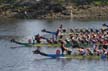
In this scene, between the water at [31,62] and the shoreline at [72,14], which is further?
the shoreline at [72,14]

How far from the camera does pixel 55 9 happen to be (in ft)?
351

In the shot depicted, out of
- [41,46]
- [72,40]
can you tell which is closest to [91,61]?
[72,40]

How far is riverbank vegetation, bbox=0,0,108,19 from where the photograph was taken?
107 meters

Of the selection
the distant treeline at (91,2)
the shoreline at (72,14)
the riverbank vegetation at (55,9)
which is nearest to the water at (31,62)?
the shoreline at (72,14)

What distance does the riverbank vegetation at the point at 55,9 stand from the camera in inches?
4210

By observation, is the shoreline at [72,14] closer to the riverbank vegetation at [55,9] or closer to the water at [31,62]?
the riverbank vegetation at [55,9]

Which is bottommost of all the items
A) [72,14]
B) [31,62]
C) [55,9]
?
[72,14]

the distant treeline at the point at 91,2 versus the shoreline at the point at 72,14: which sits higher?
the distant treeline at the point at 91,2

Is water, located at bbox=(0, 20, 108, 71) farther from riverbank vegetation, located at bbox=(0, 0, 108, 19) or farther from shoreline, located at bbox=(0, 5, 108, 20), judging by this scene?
riverbank vegetation, located at bbox=(0, 0, 108, 19)

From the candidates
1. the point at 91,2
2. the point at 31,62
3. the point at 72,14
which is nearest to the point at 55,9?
the point at 72,14

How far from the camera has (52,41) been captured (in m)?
61.7

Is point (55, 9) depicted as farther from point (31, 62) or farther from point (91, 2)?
point (31, 62)

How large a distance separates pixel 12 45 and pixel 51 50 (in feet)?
24.7

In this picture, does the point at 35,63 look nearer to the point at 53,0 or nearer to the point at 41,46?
the point at 41,46
